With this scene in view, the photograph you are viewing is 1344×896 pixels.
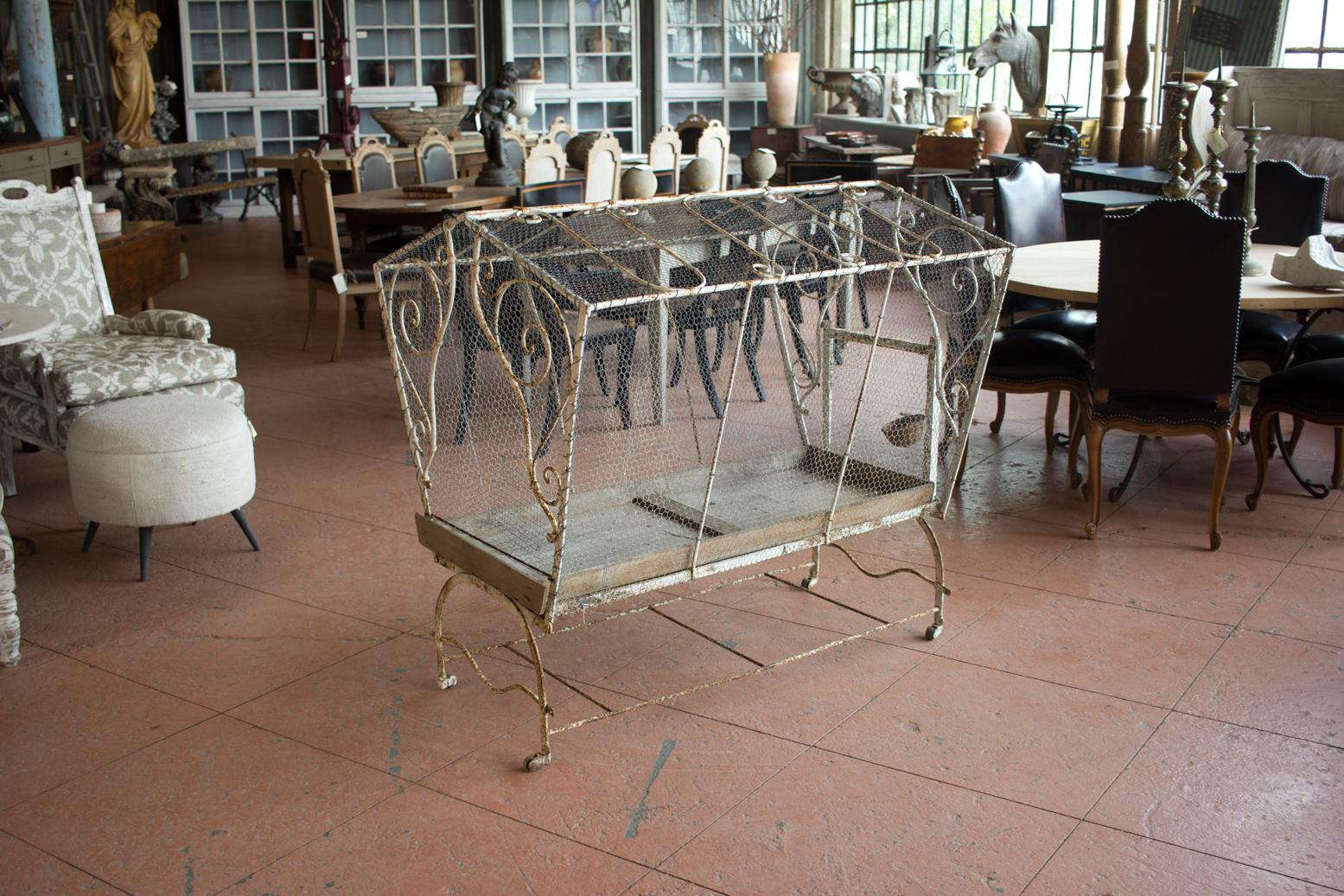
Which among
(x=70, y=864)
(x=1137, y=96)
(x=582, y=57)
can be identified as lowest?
(x=70, y=864)

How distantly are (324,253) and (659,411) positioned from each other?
2821 mm

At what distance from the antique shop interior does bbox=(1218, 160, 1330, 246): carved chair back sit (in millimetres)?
15

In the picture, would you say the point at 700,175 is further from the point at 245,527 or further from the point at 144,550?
the point at 144,550

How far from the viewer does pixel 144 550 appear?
3566 mm

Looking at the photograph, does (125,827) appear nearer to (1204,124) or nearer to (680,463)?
(680,463)

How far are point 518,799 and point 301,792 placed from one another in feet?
1.45

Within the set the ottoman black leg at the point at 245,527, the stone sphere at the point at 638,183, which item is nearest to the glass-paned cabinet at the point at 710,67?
the stone sphere at the point at 638,183

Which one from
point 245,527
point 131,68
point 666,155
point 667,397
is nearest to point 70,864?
point 245,527

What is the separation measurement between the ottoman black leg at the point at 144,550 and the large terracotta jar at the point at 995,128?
20.4 feet

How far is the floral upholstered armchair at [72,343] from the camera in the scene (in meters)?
3.88

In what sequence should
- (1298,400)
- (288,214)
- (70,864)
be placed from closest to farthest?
(70,864) → (1298,400) → (288,214)

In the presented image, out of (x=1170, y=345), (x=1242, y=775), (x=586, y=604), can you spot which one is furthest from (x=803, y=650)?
(x=1170, y=345)

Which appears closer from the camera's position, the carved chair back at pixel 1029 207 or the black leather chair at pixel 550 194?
the carved chair back at pixel 1029 207

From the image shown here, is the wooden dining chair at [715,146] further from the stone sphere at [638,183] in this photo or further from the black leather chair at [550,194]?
the stone sphere at [638,183]
